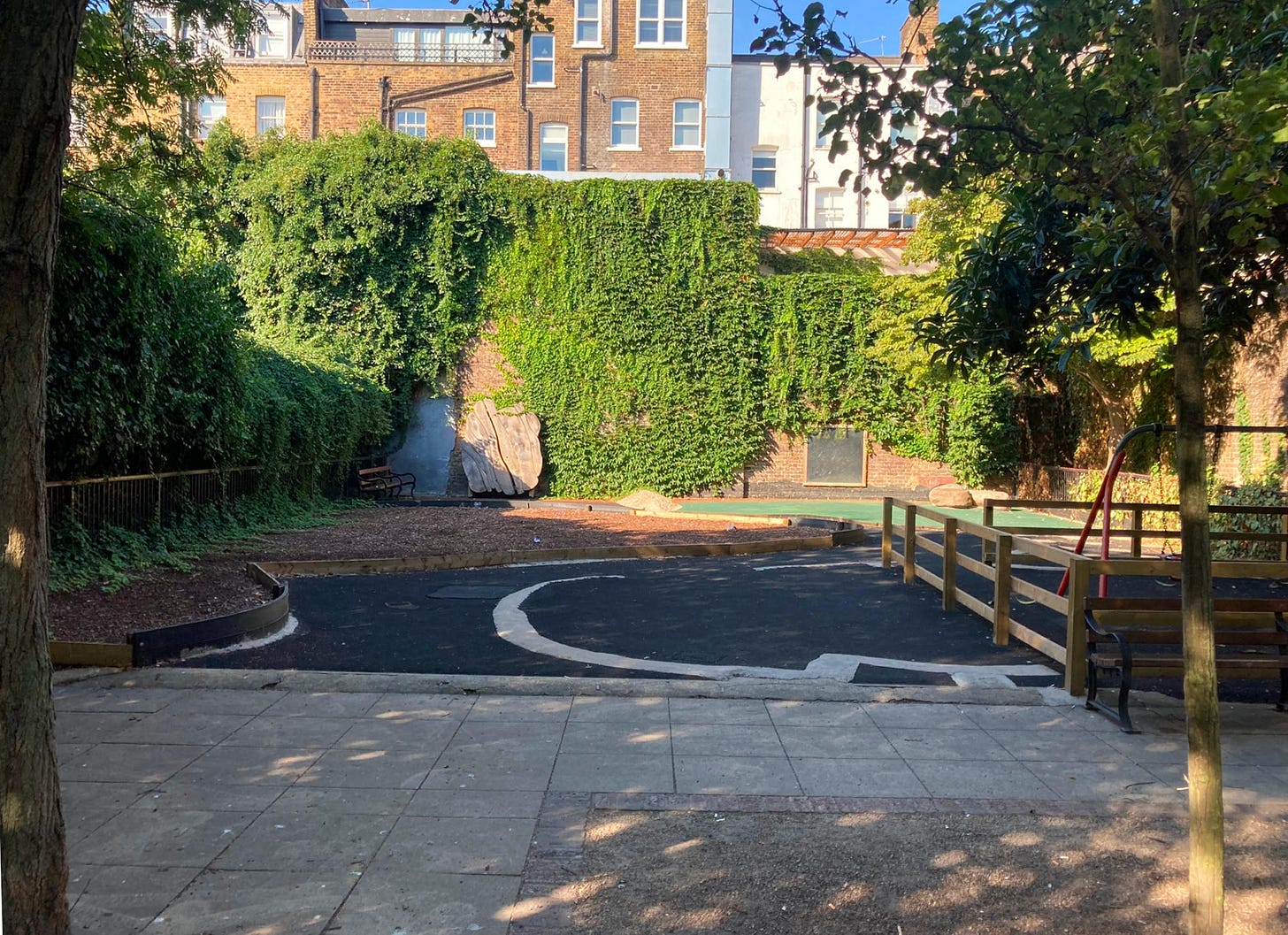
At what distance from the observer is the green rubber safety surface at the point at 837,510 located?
812 inches

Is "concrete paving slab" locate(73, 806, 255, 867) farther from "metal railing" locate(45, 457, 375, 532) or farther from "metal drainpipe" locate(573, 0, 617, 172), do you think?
"metal drainpipe" locate(573, 0, 617, 172)

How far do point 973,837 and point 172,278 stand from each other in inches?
442

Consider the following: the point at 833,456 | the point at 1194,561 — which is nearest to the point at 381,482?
the point at 833,456

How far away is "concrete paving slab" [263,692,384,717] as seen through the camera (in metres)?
5.89

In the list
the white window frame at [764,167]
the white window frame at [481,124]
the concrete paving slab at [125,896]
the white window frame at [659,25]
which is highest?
the white window frame at [659,25]

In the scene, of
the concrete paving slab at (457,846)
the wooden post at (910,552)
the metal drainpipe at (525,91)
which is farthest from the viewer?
the metal drainpipe at (525,91)

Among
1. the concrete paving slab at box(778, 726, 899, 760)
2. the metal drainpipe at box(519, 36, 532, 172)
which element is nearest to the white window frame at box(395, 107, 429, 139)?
the metal drainpipe at box(519, 36, 532, 172)

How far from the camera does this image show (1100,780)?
5.00m

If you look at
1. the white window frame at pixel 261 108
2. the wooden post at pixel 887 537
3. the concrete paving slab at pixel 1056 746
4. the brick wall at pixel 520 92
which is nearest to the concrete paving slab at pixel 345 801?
the concrete paving slab at pixel 1056 746

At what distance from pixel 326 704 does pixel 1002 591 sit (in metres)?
5.49

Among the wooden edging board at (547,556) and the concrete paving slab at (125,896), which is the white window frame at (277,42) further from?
the concrete paving slab at (125,896)

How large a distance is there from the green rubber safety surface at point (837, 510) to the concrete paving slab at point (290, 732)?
14.6 meters

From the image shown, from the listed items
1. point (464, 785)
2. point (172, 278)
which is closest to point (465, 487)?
point (172, 278)

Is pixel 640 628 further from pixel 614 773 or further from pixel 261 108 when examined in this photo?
pixel 261 108
